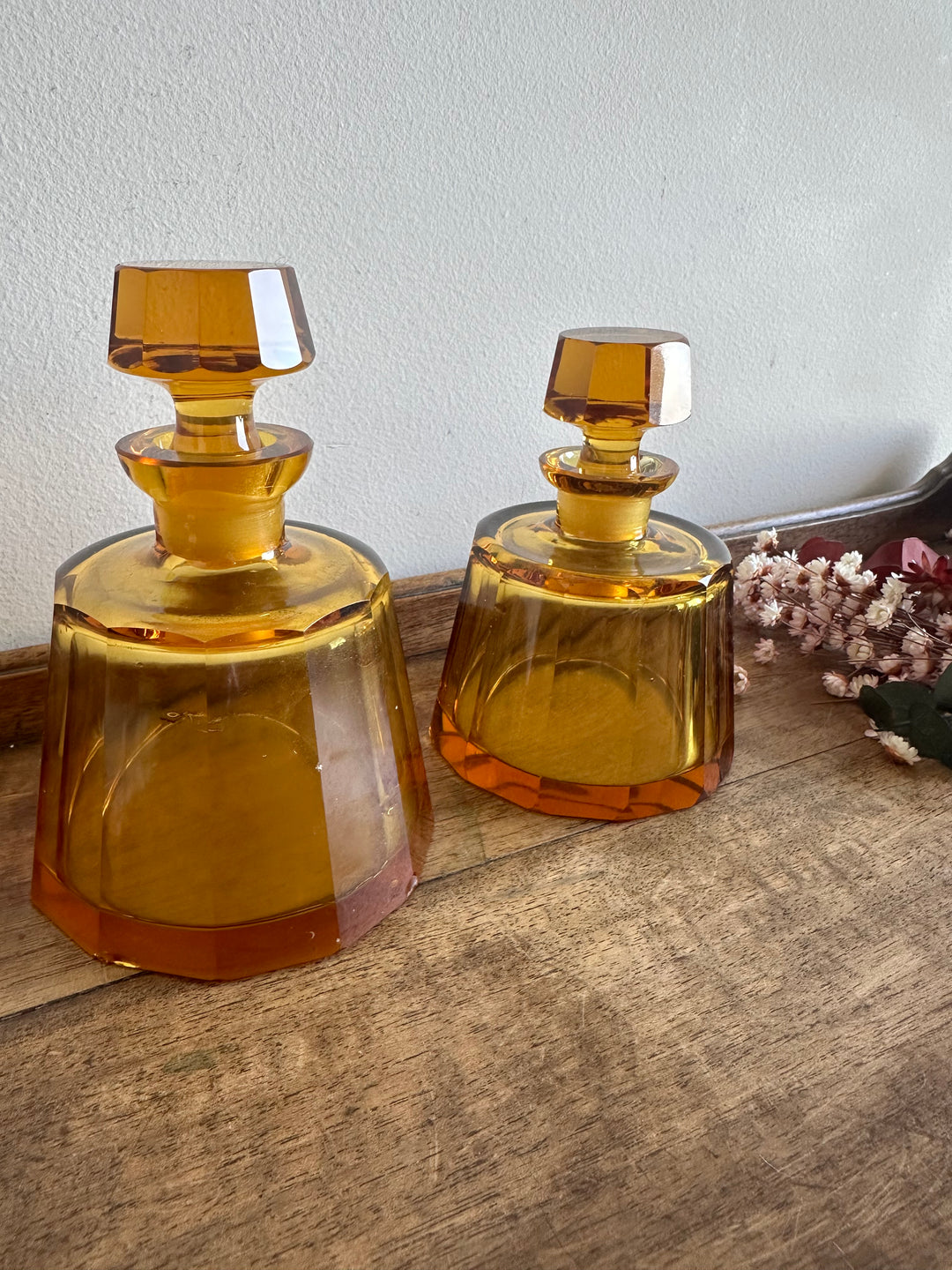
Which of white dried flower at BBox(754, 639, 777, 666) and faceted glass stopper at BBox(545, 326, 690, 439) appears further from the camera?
white dried flower at BBox(754, 639, 777, 666)

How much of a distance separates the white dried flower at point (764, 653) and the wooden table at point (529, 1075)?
0.19 m

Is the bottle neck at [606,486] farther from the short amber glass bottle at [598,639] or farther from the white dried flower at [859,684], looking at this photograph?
the white dried flower at [859,684]

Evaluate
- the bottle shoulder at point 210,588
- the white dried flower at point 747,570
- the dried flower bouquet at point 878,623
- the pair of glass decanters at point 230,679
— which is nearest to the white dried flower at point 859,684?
the dried flower bouquet at point 878,623

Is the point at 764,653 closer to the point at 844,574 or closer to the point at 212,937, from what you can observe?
the point at 844,574

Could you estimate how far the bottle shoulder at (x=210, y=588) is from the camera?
33cm

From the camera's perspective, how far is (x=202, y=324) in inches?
11.9

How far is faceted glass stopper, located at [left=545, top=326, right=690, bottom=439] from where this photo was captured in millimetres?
400

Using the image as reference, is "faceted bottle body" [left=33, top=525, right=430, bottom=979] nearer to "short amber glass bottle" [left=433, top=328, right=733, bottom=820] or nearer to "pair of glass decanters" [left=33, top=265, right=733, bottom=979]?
"pair of glass decanters" [left=33, top=265, right=733, bottom=979]

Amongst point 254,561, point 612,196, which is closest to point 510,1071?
point 254,561

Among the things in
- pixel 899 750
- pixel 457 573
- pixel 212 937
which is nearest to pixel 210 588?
pixel 212 937

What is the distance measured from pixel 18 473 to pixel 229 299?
197mm

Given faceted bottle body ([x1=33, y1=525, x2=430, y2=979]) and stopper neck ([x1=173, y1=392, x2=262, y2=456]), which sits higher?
stopper neck ([x1=173, y1=392, x2=262, y2=456])

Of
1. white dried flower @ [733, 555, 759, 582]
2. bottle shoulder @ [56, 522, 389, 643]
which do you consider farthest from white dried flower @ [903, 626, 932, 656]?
bottle shoulder @ [56, 522, 389, 643]

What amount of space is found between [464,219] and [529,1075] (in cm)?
42
